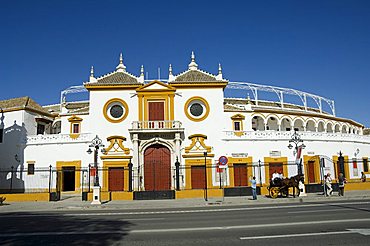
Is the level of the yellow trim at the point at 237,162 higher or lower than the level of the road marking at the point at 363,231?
higher

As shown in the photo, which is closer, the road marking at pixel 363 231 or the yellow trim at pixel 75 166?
the road marking at pixel 363 231

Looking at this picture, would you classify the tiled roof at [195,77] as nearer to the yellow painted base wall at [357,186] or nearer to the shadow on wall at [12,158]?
the yellow painted base wall at [357,186]

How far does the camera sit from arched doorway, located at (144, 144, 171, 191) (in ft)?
102

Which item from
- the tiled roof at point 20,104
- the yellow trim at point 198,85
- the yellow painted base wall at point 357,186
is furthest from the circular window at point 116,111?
the yellow painted base wall at point 357,186

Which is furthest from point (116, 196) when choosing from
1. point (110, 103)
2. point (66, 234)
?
point (66, 234)

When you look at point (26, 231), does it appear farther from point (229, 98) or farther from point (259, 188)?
point (229, 98)

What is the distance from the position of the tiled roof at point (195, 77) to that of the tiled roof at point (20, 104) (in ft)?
51.1

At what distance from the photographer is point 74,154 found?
31.8m

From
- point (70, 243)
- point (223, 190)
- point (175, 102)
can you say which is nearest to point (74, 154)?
point (175, 102)

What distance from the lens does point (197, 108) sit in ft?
109

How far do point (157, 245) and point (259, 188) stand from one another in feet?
64.9

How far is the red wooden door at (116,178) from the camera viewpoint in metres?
31.1

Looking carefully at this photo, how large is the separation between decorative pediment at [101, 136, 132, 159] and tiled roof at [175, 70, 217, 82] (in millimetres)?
8250

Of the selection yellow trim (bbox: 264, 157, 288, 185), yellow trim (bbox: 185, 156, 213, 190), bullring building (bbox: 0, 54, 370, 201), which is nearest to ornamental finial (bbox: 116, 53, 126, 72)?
bullring building (bbox: 0, 54, 370, 201)
